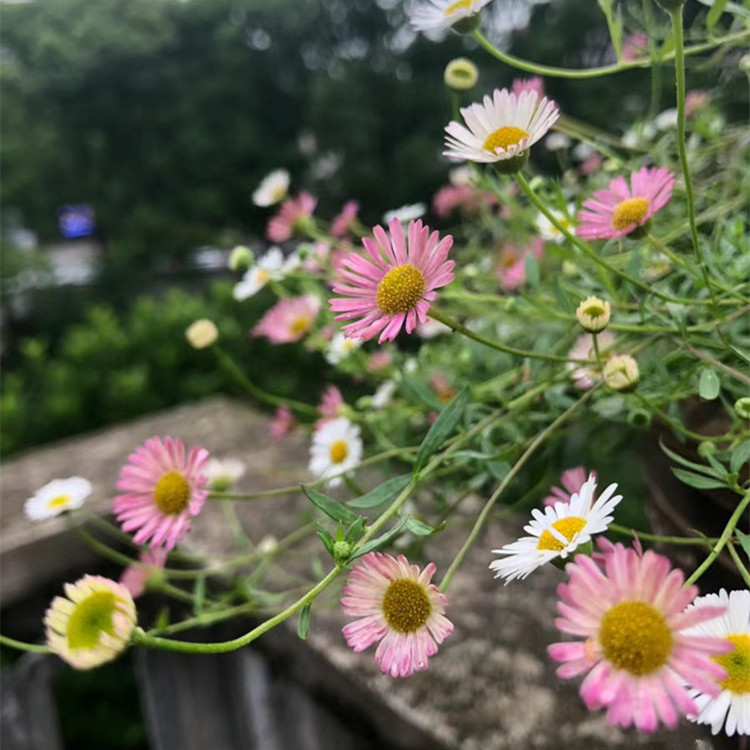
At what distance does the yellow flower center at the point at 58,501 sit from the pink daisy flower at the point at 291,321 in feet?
Answer: 0.53

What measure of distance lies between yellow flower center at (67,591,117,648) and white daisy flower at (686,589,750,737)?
0.16 m

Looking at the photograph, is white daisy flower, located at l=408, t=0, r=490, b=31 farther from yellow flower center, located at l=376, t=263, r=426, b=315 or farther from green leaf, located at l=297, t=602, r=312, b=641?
green leaf, located at l=297, t=602, r=312, b=641

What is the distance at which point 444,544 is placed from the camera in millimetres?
568

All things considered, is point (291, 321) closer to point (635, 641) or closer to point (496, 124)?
point (496, 124)

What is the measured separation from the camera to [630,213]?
10.3 inches

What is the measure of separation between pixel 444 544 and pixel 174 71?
6.72 m

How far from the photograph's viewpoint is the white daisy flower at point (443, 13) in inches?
11.3

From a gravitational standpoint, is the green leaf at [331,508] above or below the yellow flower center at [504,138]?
below

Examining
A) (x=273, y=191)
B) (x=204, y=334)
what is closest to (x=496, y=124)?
(x=204, y=334)

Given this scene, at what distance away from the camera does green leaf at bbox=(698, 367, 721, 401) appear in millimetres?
235

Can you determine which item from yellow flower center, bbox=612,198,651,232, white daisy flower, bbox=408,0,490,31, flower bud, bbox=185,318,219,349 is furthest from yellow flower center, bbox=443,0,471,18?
flower bud, bbox=185,318,219,349

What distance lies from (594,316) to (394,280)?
7 centimetres

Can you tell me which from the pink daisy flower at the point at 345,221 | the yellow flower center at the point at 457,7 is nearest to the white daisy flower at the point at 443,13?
the yellow flower center at the point at 457,7

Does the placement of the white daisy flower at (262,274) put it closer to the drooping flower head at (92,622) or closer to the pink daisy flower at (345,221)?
the pink daisy flower at (345,221)
